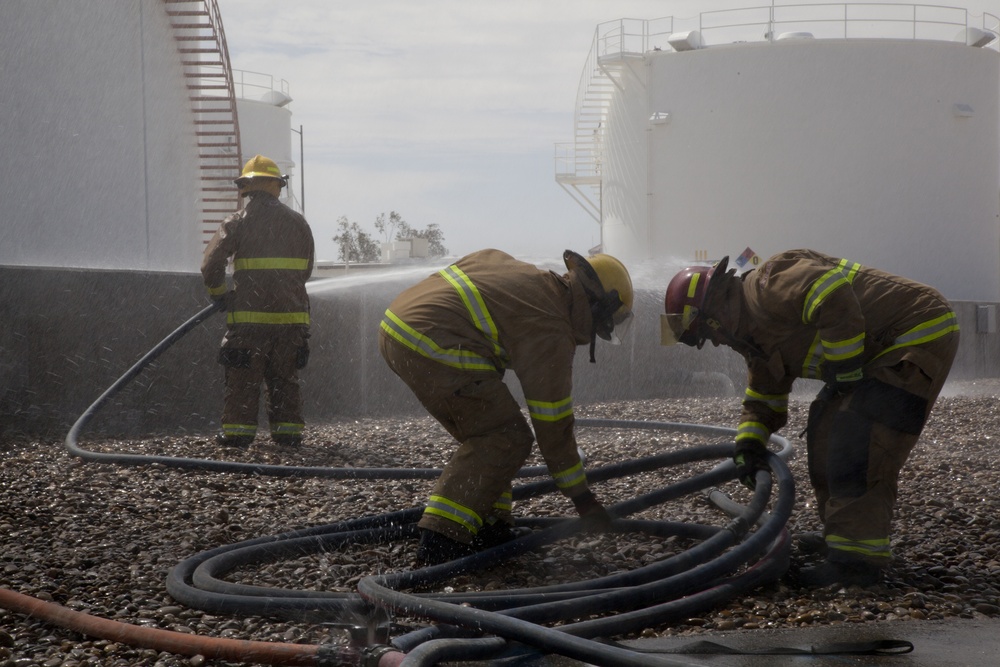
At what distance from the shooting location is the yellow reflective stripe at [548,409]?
3.72m

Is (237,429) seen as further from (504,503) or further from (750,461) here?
(750,461)

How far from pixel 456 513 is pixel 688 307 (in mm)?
1293

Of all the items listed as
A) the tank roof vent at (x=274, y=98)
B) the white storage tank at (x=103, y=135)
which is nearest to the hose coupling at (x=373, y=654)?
the white storage tank at (x=103, y=135)

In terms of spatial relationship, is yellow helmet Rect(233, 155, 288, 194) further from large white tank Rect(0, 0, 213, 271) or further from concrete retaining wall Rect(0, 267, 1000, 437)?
large white tank Rect(0, 0, 213, 271)

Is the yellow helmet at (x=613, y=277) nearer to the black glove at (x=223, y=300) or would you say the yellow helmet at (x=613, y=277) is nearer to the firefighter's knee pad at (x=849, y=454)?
the firefighter's knee pad at (x=849, y=454)

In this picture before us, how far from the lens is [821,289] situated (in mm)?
3742

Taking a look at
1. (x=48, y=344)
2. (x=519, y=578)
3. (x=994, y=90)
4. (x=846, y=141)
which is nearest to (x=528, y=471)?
(x=519, y=578)

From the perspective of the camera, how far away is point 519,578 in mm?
3885

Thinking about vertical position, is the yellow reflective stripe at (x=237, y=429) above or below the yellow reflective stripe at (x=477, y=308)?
below

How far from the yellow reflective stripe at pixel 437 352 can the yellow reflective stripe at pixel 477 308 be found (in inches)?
3.4

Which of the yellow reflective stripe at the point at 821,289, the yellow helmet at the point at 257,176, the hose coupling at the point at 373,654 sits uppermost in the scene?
the yellow helmet at the point at 257,176

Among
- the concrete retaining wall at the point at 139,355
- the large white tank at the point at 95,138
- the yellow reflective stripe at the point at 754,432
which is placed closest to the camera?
the yellow reflective stripe at the point at 754,432

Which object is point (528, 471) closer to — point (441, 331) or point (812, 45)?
point (441, 331)

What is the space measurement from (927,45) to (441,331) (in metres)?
20.2
